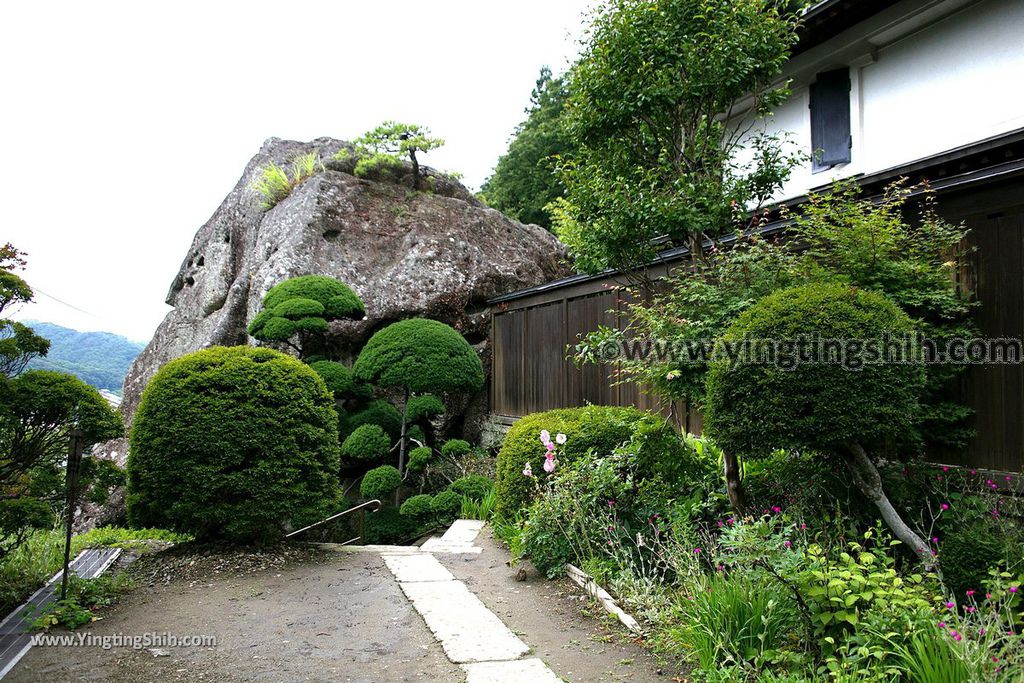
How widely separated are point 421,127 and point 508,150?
900 centimetres

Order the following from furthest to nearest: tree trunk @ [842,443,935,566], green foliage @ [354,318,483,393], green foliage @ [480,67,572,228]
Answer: green foliage @ [480,67,572,228], green foliage @ [354,318,483,393], tree trunk @ [842,443,935,566]

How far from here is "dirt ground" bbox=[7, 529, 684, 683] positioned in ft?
11.6

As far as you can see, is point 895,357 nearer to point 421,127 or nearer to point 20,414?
point 20,414

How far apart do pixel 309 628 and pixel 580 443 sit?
9.85 ft

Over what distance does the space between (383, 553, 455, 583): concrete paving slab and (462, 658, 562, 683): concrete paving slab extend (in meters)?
1.90

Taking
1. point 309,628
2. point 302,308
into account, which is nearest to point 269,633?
point 309,628

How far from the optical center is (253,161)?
15867 millimetres

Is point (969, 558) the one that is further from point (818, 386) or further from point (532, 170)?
point (532, 170)

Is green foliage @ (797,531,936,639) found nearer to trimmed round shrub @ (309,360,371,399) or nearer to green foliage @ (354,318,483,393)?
green foliage @ (354,318,483,393)

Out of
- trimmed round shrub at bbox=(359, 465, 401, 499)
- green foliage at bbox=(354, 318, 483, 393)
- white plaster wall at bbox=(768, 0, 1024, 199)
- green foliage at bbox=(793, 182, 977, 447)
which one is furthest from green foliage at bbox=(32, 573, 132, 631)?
white plaster wall at bbox=(768, 0, 1024, 199)

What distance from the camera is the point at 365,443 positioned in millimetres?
9359

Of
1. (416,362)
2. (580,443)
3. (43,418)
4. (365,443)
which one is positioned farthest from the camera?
(416,362)

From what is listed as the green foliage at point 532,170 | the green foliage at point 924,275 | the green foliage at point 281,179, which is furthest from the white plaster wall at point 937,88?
the green foliage at point 532,170

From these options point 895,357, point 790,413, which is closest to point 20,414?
point 790,413
